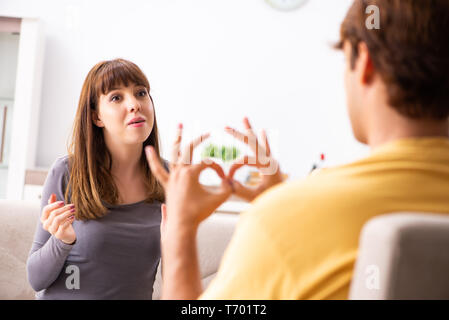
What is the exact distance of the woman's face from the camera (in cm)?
137

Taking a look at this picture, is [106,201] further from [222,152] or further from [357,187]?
[222,152]

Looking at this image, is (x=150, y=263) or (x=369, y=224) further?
(x=150, y=263)

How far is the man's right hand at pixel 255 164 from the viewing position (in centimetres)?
76

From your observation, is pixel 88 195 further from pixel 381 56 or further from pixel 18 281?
pixel 381 56

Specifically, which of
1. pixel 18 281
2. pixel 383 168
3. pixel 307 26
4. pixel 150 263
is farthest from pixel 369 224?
pixel 307 26

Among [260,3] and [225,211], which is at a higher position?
[260,3]

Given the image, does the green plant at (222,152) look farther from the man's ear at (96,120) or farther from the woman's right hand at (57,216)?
the woman's right hand at (57,216)

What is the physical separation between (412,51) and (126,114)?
0.93 meters

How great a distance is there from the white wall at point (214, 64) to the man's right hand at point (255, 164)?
288 centimetres

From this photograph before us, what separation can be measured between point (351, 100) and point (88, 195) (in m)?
0.90

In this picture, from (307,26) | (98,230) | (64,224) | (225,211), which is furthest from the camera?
(307,26)

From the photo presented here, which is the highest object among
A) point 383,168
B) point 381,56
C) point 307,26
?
point 307,26

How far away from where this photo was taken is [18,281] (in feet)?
6.00

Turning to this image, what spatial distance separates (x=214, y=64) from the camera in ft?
12.5
